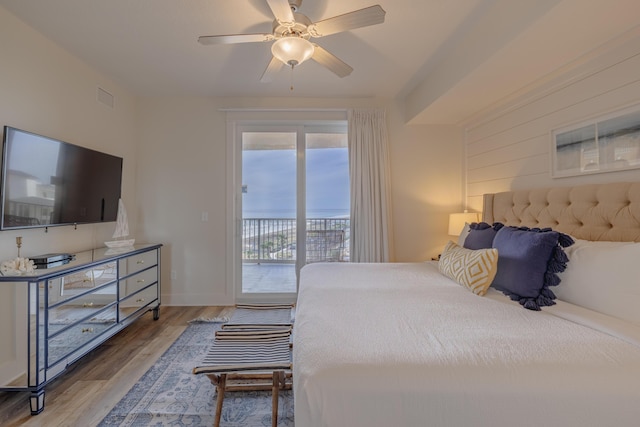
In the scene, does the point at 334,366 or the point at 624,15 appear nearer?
the point at 334,366

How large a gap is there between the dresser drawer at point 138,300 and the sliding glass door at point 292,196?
925mm

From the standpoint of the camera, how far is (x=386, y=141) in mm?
3607

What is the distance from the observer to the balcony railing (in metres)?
3.71

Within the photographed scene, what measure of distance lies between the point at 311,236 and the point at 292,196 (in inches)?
22.1

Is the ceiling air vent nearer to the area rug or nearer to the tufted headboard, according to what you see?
the area rug

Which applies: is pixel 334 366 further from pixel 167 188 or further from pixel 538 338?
pixel 167 188

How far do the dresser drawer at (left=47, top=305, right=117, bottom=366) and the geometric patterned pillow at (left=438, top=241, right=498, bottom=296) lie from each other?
8.82 ft

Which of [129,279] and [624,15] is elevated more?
[624,15]

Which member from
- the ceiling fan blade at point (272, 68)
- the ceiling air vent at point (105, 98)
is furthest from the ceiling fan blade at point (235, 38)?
the ceiling air vent at point (105, 98)

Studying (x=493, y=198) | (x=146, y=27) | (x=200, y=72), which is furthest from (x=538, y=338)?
(x=200, y=72)

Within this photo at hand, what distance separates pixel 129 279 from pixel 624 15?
4.17 m

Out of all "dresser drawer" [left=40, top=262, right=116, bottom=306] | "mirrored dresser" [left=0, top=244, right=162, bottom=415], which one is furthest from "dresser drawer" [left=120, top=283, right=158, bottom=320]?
"dresser drawer" [left=40, top=262, right=116, bottom=306]

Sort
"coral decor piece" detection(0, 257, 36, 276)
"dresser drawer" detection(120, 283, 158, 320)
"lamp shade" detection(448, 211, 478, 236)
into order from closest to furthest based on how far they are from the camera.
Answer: "coral decor piece" detection(0, 257, 36, 276), "dresser drawer" detection(120, 283, 158, 320), "lamp shade" detection(448, 211, 478, 236)

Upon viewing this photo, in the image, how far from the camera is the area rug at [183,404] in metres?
1.68
